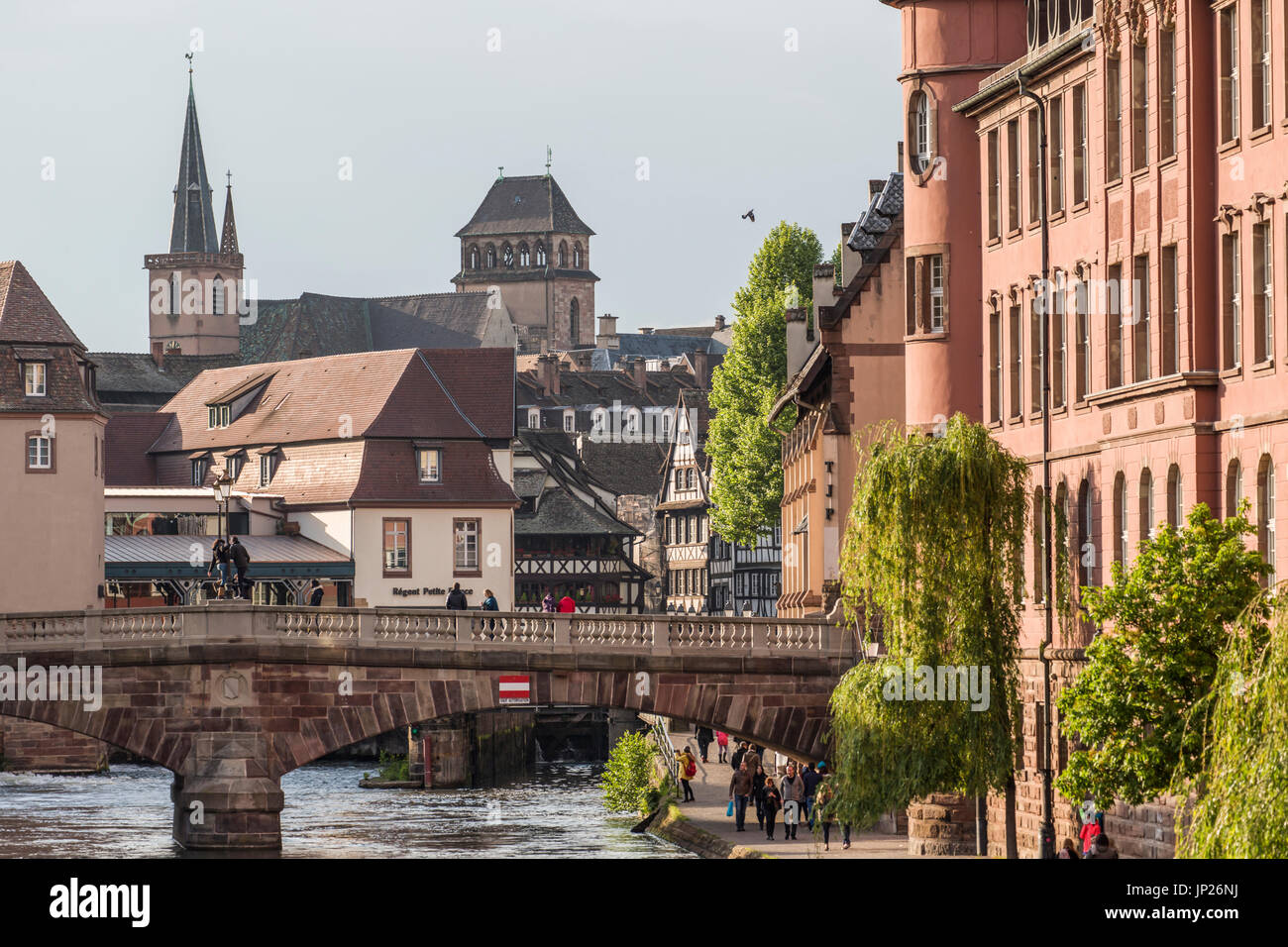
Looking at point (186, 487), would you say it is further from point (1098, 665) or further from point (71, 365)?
point (1098, 665)

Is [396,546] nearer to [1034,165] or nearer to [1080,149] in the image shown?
[1034,165]

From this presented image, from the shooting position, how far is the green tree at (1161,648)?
3161 cm

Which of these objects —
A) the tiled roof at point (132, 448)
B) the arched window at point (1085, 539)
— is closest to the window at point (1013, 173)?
the arched window at point (1085, 539)

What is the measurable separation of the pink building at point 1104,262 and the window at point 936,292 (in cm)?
4

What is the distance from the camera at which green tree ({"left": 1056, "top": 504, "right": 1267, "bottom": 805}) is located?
3161 centimetres

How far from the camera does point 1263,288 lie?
35250 millimetres

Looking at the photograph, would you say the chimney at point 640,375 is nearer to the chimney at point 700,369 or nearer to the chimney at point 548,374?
the chimney at point 700,369

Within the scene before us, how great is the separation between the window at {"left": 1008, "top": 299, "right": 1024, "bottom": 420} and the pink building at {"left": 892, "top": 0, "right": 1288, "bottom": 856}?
48mm

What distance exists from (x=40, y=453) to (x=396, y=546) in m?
15.6

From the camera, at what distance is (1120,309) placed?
4012 cm

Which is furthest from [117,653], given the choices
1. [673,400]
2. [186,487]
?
[673,400]

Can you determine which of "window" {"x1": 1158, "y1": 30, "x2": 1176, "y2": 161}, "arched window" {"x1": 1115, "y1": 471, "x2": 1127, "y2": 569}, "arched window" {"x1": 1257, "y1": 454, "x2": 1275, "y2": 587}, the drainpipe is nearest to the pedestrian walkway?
the drainpipe

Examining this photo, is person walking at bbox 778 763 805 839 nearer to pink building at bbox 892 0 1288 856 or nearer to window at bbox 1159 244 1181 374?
pink building at bbox 892 0 1288 856
